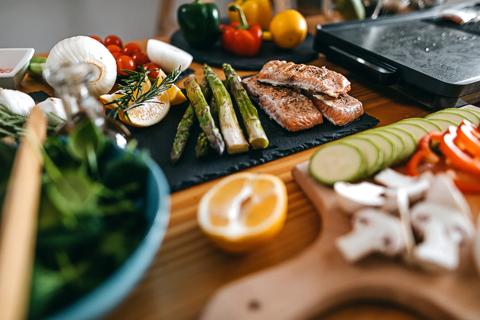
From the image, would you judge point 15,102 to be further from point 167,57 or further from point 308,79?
point 308,79

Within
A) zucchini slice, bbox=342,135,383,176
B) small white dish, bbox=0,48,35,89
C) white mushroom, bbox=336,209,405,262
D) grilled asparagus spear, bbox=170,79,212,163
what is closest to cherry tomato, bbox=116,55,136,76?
small white dish, bbox=0,48,35,89

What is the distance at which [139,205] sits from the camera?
0.87m

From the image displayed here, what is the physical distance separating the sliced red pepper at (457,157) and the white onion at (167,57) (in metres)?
1.22

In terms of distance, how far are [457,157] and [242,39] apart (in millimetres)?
1311

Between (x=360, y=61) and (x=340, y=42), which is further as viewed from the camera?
(x=340, y=42)

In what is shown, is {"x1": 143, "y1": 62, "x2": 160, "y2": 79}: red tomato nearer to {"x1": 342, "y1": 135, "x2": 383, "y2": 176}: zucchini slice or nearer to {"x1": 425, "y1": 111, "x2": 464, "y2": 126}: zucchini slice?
{"x1": 342, "y1": 135, "x2": 383, "y2": 176}: zucchini slice

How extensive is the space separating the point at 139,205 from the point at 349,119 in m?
0.95

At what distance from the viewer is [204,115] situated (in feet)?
4.71

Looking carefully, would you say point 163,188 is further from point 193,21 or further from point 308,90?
point 193,21

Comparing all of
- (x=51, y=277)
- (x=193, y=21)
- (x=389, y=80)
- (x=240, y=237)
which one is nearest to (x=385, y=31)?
(x=389, y=80)

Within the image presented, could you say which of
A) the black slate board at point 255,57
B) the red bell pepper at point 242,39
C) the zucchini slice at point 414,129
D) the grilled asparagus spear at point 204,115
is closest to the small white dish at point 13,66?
the grilled asparagus spear at point 204,115

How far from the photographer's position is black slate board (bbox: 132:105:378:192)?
48.3 inches

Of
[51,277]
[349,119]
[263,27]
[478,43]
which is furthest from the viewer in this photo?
[263,27]

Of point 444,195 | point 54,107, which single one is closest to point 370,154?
point 444,195
